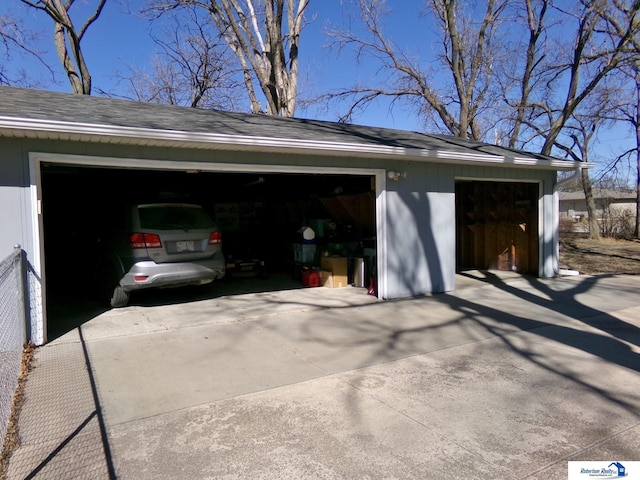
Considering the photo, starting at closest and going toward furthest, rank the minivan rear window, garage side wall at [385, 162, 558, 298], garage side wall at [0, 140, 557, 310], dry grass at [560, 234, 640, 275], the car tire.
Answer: the minivan rear window < the car tire < garage side wall at [0, 140, 557, 310] < garage side wall at [385, 162, 558, 298] < dry grass at [560, 234, 640, 275]

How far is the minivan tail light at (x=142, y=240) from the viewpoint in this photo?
21.3 feet

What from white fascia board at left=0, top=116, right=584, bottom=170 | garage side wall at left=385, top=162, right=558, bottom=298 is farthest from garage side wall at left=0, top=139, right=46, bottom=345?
garage side wall at left=385, top=162, right=558, bottom=298

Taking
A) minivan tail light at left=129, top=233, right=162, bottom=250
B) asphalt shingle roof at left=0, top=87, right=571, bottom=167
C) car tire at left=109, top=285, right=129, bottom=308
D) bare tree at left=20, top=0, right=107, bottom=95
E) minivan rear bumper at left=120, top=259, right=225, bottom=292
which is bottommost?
car tire at left=109, top=285, right=129, bottom=308

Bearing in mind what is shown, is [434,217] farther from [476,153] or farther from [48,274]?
[48,274]

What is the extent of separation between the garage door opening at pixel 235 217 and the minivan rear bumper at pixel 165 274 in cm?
112

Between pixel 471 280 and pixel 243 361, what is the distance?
685 centimetres

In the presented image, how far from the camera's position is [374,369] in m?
4.42

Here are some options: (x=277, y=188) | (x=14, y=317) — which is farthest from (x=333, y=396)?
(x=277, y=188)

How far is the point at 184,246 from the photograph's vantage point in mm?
6762

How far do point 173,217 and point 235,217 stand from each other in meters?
5.66

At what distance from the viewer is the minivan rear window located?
21.8ft

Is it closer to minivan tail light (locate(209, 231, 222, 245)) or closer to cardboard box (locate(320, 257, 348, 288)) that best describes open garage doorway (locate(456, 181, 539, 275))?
cardboard box (locate(320, 257, 348, 288))

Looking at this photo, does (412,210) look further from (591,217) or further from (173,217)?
(591,217)

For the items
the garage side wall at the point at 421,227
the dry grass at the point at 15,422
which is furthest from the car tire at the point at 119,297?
the garage side wall at the point at 421,227
